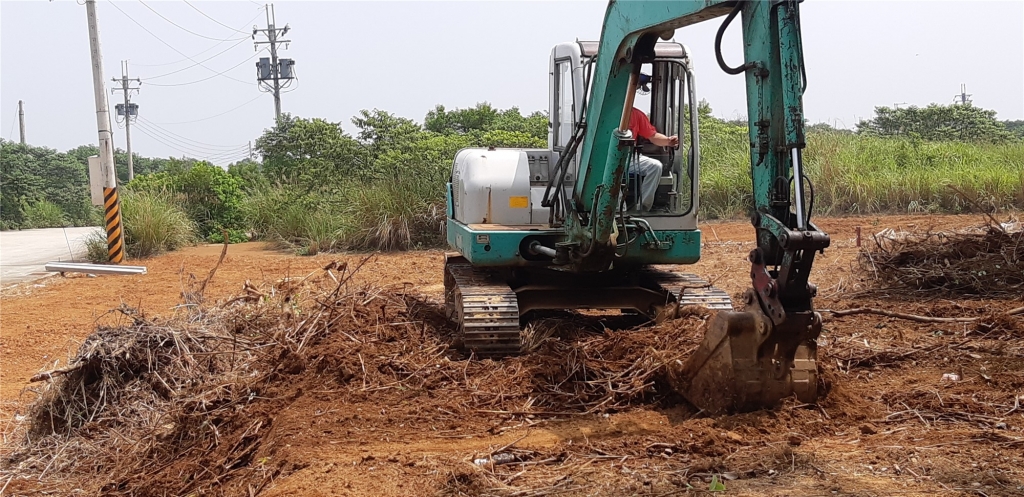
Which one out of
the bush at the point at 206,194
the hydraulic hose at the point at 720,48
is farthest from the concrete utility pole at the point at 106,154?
the hydraulic hose at the point at 720,48

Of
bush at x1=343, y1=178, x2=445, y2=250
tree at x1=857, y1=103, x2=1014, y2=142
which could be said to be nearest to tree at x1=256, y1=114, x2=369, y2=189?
bush at x1=343, y1=178, x2=445, y2=250

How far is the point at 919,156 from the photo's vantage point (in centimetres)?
1859

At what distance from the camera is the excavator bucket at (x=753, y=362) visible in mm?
4219

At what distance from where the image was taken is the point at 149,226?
16094 millimetres

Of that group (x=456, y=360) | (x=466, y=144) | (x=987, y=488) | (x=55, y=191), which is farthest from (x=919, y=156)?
(x=55, y=191)

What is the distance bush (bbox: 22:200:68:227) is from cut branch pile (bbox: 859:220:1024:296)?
102 feet

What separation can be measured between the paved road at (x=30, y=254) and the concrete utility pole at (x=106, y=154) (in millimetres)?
1226

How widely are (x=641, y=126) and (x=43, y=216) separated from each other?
105 feet

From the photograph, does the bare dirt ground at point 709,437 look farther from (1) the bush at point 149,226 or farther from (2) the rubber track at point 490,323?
(1) the bush at point 149,226

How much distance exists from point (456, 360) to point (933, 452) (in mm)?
3106

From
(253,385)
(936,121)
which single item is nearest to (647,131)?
(253,385)

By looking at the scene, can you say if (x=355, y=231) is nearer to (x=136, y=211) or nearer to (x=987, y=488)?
(x=136, y=211)

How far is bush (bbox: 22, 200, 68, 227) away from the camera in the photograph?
3194 cm

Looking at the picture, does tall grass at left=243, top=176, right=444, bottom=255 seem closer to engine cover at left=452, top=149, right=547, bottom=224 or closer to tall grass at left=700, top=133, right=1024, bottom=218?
tall grass at left=700, top=133, right=1024, bottom=218
